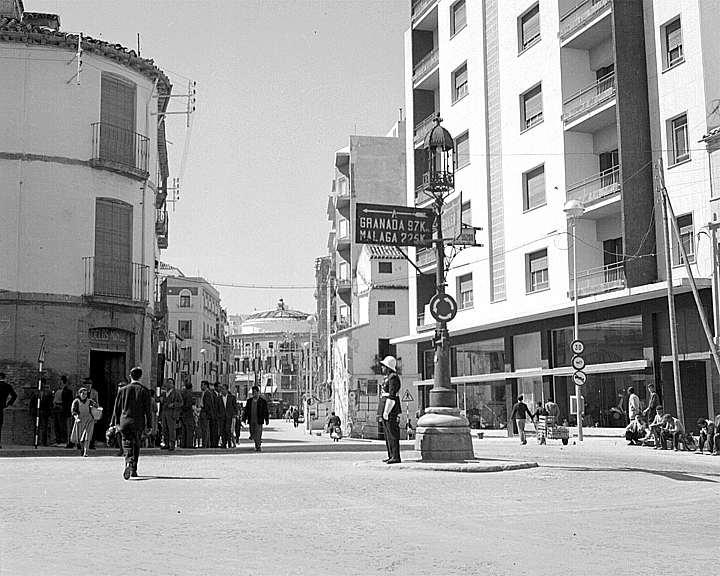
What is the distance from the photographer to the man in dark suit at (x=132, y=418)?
15.0 metres

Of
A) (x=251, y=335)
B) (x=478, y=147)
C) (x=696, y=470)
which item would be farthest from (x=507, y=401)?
(x=251, y=335)

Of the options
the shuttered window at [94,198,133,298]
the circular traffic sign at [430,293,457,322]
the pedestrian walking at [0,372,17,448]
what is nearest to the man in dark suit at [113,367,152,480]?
the circular traffic sign at [430,293,457,322]

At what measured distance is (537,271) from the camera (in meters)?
36.3

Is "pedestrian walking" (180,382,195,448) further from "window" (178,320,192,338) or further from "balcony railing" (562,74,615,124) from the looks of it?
"window" (178,320,192,338)

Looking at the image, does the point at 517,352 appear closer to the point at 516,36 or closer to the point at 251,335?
the point at 516,36

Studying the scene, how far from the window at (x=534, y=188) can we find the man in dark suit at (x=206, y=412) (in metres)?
16.7

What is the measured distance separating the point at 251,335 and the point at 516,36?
114m

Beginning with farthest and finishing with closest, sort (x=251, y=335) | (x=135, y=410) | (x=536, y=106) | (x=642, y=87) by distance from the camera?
(x=251, y=335)
(x=536, y=106)
(x=642, y=87)
(x=135, y=410)

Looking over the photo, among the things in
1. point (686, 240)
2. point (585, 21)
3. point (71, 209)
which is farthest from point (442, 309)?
point (585, 21)

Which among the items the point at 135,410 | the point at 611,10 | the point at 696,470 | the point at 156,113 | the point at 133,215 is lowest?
the point at 696,470

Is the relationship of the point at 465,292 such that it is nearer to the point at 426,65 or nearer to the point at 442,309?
the point at 426,65

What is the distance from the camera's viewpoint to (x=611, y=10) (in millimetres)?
31359

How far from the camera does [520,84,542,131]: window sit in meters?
36.7

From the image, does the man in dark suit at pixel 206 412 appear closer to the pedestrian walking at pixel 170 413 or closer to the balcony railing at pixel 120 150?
the pedestrian walking at pixel 170 413
